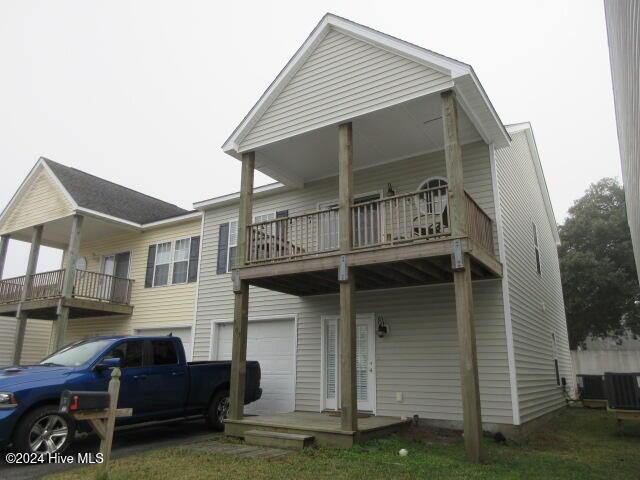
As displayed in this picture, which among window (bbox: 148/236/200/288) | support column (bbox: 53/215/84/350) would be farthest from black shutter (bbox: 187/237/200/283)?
support column (bbox: 53/215/84/350)

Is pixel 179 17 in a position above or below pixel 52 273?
above

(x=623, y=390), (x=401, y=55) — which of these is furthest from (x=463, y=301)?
(x=623, y=390)

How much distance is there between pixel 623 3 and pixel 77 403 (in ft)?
20.5

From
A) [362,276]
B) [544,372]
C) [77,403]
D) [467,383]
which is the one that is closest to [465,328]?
[467,383]

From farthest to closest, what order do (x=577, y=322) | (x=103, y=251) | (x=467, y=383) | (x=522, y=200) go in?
(x=577, y=322) → (x=103, y=251) → (x=522, y=200) → (x=467, y=383)

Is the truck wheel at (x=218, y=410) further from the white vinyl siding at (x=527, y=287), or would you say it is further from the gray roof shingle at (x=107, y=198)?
the gray roof shingle at (x=107, y=198)

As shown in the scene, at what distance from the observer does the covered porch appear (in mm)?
7723

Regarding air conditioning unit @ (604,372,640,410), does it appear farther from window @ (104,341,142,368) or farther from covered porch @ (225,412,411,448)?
window @ (104,341,142,368)

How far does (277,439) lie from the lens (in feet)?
26.5

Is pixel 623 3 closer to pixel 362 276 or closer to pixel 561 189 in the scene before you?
pixel 362 276

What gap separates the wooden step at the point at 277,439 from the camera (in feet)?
25.6

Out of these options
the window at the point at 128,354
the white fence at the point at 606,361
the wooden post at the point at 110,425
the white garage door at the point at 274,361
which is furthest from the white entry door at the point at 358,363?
the white fence at the point at 606,361

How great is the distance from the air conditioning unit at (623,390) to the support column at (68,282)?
47.5 feet

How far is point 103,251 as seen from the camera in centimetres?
1784
